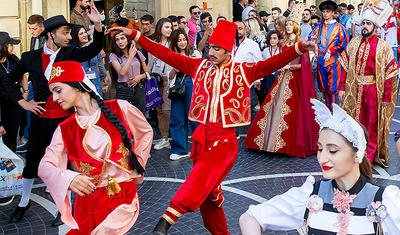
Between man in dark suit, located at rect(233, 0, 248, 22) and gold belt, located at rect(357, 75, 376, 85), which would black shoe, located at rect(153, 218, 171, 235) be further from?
man in dark suit, located at rect(233, 0, 248, 22)

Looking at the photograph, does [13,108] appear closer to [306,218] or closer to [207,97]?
[207,97]

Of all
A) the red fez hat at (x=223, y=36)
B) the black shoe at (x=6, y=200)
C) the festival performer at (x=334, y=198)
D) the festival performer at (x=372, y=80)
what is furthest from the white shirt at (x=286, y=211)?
the festival performer at (x=372, y=80)

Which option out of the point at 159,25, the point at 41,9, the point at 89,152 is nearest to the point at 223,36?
the point at 89,152

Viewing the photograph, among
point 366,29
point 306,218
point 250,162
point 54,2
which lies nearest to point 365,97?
point 366,29

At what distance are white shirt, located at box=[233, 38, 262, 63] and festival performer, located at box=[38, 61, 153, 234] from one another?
5305 mm

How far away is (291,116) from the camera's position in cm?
867

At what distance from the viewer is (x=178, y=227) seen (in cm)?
571

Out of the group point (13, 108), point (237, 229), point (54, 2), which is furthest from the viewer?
point (54, 2)

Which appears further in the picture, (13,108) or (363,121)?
(363,121)

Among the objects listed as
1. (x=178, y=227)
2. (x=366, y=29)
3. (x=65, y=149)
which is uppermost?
(x=366, y=29)

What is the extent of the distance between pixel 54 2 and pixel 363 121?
7.24 meters

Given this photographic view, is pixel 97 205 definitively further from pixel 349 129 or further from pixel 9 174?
pixel 9 174

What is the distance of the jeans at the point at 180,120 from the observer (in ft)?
27.9

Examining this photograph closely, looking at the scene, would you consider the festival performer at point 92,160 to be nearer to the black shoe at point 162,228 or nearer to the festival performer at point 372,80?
the black shoe at point 162,228
